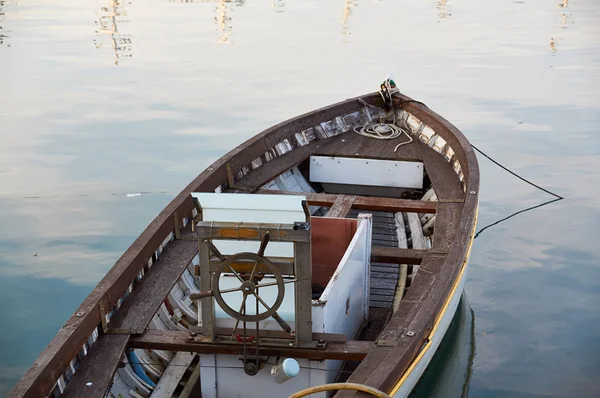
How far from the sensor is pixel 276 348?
5109 mm

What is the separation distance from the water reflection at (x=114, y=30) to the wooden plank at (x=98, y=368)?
1969 cm

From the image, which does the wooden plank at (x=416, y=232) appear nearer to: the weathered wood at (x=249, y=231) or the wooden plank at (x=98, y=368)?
the weathered wood at (x=249, y=231)

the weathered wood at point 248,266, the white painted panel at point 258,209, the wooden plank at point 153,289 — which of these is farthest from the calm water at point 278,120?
the white painted panel at point 258,209

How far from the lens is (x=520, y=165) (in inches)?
551

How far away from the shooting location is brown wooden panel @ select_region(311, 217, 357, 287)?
20.9 feet

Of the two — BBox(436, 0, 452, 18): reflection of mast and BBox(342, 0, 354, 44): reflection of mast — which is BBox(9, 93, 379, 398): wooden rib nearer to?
BBox(342, 0, 354, 44): reflection of mast

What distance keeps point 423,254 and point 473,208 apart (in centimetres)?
104

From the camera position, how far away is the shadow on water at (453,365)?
750 centimetres

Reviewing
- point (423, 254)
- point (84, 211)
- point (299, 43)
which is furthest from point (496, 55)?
point (423, 254)

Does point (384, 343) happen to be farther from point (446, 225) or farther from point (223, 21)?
point (223, 21)

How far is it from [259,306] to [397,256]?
6.75ft

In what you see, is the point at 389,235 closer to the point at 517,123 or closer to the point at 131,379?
the point at 131,379

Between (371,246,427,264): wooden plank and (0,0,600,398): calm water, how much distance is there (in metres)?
1.80

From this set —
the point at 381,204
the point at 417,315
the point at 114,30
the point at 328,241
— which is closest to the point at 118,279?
the point at 328,241
